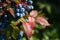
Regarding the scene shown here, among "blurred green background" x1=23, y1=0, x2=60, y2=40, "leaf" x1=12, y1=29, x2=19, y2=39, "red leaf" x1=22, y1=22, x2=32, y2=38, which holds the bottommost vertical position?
"blurred green background" x1=23, y1=0, x2=60, y2=40

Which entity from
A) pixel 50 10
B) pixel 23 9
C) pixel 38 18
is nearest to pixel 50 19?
pixel 50 10

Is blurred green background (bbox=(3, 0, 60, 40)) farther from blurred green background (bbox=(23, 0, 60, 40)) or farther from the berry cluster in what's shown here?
the berry cluster

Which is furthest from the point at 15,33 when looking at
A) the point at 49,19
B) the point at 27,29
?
the point at 49,19

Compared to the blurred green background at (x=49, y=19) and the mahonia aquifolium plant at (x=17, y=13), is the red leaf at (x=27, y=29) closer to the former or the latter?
the mahonia aquifolium plant at (x=17, y=13)

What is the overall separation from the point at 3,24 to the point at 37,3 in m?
1.01

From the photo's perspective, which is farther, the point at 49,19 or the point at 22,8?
the point at 49,19

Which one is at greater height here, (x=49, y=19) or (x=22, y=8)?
(x=22, y=8)

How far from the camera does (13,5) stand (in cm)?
147

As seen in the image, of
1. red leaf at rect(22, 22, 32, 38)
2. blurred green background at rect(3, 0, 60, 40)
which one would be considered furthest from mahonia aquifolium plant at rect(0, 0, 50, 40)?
blurred green background at rect(3, 0, 60, 40)

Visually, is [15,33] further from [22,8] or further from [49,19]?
[49,19]

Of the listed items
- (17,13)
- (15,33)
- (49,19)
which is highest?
(17,13)

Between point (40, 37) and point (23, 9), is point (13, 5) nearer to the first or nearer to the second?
point (23, 9)

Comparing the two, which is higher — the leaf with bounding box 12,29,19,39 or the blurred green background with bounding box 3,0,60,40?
Answer: the leaf with bounding box 12,29,19,39

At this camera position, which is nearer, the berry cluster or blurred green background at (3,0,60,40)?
the berry cluster
